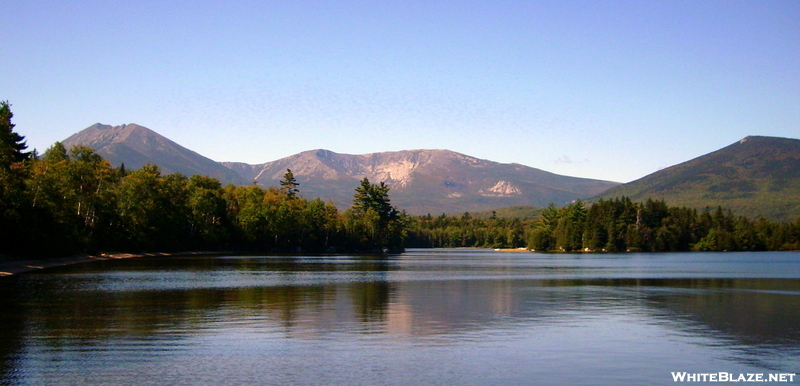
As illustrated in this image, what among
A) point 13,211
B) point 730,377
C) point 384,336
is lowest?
point 730,377

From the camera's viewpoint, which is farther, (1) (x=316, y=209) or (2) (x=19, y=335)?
(1) (x=316, y=209)

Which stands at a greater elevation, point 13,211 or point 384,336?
point 13,211

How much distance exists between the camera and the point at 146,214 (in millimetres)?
111938

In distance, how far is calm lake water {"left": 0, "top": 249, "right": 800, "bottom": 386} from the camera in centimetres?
1762

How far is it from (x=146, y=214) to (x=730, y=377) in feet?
346

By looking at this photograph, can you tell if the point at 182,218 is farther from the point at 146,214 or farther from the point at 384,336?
the point at 384,336

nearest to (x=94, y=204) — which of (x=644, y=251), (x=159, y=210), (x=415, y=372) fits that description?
(x=159, y=210)

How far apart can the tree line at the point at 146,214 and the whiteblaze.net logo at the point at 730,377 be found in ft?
194

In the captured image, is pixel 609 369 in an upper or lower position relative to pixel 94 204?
lower

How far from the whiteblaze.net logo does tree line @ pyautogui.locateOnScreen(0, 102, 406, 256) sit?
59.2 meters

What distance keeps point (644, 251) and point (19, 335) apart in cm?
18305

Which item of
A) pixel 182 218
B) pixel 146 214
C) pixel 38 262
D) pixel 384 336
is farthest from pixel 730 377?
pixel 182 218

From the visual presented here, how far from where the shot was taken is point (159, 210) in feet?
384

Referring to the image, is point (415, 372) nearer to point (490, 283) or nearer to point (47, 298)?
point (47, 298)
